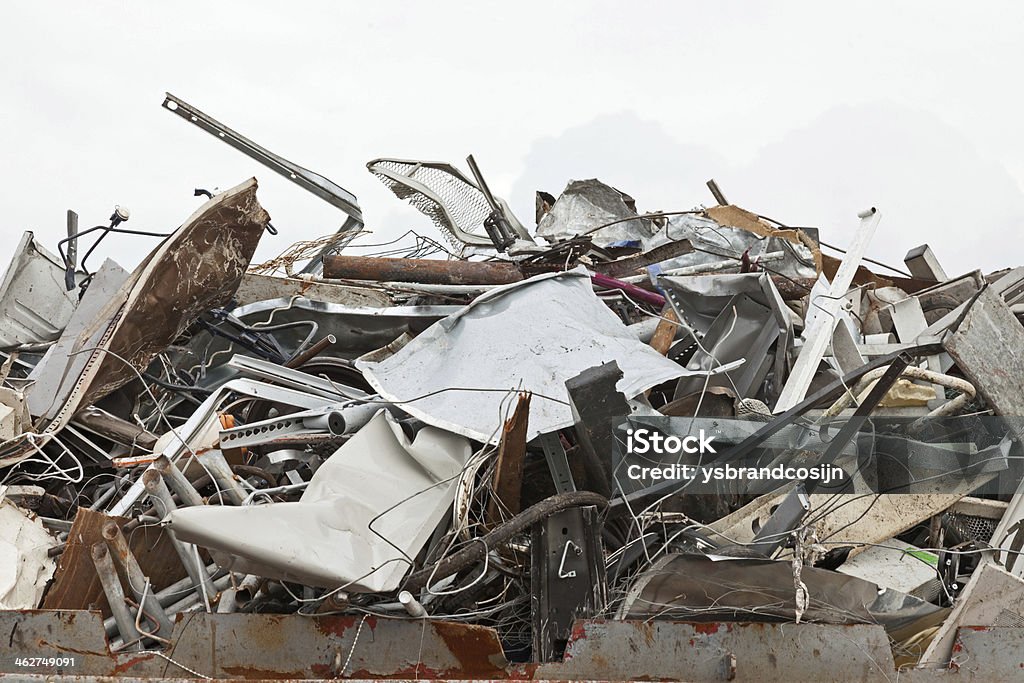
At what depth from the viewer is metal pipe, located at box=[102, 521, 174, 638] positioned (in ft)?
9.26

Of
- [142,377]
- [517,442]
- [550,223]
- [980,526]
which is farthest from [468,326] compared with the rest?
[550,223]

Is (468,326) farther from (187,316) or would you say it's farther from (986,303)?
(986,303)

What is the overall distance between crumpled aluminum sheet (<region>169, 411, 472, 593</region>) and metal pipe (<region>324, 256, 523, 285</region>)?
63.0 inches

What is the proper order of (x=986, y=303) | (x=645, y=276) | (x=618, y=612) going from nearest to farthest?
1. (x=618, y=612)
2. (x=986, y=303)
3. (x=645, y=276)

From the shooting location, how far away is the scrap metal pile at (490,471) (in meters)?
2.54

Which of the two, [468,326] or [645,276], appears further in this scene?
[645,276]

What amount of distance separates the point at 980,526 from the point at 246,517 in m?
2.66

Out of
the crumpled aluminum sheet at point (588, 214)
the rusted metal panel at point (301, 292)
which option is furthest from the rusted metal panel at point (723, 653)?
the crumpled aluminum sheet at point (588, 214)

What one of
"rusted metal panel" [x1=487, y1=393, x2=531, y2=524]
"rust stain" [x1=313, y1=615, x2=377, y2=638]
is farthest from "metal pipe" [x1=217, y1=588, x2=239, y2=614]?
"rusted metal panel" [x1=487, y1=393, x2=531, y2=524]

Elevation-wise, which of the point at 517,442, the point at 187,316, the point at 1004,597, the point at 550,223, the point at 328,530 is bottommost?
the point at 1004,597

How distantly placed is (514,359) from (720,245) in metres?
2.58

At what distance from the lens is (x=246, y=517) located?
97.2 inches

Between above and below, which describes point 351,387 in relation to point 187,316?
below

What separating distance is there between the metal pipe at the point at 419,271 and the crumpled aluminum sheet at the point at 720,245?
3.46 ft
